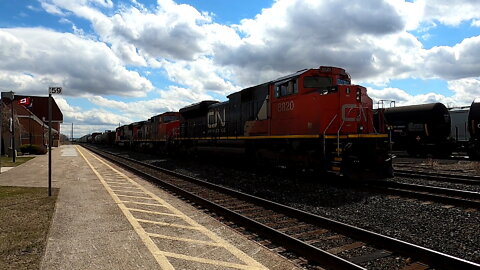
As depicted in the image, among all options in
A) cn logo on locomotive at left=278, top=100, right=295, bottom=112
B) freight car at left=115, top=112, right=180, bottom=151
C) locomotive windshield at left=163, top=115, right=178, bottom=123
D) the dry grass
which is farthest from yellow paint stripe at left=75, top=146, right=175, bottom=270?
locomotive windshield at left=163, top=115, right=178, bottom=123

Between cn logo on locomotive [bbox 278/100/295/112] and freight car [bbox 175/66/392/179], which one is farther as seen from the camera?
cn logo on locomotive [bbox 278/100/295/112]

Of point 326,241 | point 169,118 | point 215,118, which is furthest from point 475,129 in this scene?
point 169,118

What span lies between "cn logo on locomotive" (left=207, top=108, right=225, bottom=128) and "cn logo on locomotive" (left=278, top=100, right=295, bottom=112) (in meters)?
5.84

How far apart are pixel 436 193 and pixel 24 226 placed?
9861 millimetres

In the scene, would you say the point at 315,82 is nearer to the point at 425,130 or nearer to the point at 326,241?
the point at 326,241

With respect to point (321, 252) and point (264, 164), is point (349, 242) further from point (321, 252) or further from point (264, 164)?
point (264, 164)

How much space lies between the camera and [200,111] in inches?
897

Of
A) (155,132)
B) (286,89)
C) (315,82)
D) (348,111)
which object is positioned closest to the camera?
(348,111)

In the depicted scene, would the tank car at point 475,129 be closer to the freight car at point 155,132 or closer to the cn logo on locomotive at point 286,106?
the cn logo on locomotive at point 286,106

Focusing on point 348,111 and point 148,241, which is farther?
point 348,111

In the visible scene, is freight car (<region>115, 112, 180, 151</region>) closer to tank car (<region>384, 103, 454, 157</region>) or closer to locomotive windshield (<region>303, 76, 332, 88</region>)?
tank car (<region>384, 103, 454, 157</region>)

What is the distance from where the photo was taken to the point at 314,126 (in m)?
11.8

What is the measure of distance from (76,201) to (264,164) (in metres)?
7.84

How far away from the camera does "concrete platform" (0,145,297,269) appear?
4.75 meters
